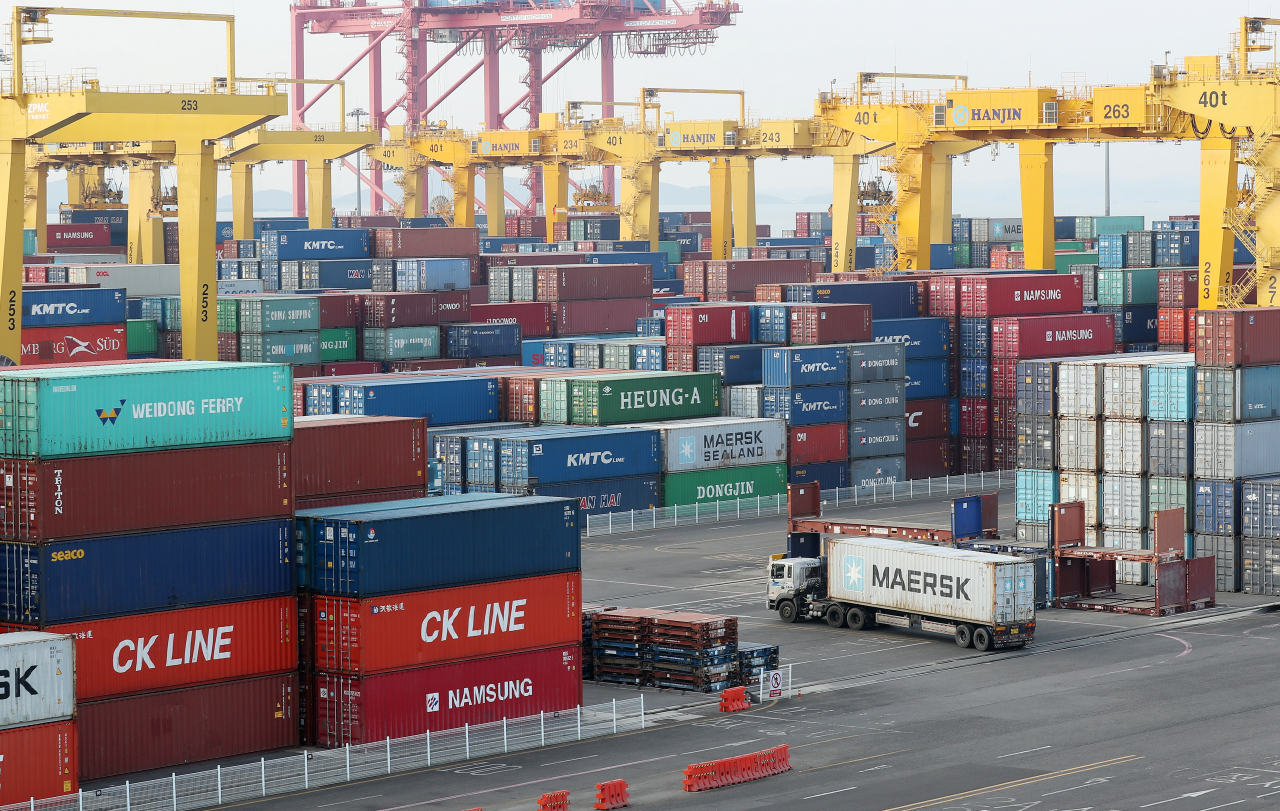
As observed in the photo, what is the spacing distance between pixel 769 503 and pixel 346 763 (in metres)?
43.7

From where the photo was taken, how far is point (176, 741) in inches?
1521

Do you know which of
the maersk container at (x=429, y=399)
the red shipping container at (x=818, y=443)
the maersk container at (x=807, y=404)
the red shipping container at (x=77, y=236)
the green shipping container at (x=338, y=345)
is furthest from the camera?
the red shipping container at (x=77, y=236)

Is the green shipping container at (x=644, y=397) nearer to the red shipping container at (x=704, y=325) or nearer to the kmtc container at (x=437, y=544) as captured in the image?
the red shipping container at (x=704, y=325)

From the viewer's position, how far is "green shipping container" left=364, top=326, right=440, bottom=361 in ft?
305

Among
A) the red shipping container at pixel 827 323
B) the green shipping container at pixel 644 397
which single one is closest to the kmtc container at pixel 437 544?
the green shipping container at pixel 644 397

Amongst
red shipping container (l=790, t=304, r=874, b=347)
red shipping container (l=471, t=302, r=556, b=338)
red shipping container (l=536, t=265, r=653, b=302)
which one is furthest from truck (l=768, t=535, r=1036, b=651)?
red shipping container (l=536, t=265, r=653, b=302)

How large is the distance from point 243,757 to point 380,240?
77.2 meters

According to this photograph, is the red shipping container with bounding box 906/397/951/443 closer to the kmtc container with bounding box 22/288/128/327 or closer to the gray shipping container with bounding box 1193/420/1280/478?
the gray shipping container with bounding box 1193/420/1280/478

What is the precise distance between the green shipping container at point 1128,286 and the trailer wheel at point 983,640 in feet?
152

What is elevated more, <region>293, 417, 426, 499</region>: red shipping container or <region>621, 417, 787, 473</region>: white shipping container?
<region>293, 417, 426, 499</region>: red shipping container

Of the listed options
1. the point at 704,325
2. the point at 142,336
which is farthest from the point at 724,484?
the point at 142,336

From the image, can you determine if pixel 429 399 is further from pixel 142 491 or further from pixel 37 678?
pixel 37 678

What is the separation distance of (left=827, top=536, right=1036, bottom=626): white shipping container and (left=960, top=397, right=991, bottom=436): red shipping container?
116 feet

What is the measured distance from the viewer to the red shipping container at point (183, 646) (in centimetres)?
3741
